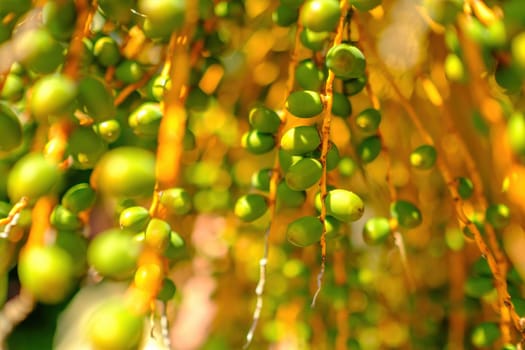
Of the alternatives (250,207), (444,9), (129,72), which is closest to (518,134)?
(444,9)

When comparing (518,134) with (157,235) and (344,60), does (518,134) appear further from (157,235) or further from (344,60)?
(157,235)

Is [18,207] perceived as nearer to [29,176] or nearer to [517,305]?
[29,176]

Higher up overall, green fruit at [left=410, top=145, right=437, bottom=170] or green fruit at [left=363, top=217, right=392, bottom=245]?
green fruit at [left=410, top=145, right=437, bottom=170]

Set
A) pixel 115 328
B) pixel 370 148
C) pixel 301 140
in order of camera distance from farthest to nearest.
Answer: pixel 370 148 < pixel 301 140 < pixel 115 328

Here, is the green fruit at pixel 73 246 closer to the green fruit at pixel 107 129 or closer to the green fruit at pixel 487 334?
the green fruit at pixel 107 129

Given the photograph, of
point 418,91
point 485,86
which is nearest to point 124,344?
point 485,86

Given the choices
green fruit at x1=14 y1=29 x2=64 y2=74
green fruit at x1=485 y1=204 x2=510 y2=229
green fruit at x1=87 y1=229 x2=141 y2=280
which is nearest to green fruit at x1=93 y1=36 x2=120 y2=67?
green fruit at x1=14 y1=29 x2=64 y2=74

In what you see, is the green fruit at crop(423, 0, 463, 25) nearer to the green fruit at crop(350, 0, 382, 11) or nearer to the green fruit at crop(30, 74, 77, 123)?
the green fruit at crop(350, 0, 382, 11)
